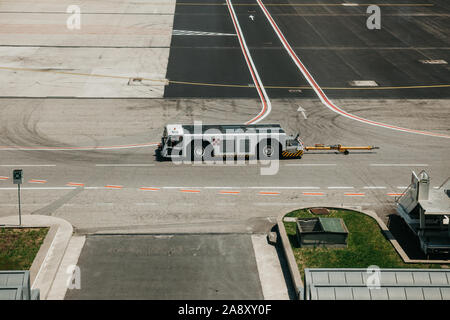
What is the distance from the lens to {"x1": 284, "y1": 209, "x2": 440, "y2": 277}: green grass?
28.9 m

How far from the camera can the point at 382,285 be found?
2097cm

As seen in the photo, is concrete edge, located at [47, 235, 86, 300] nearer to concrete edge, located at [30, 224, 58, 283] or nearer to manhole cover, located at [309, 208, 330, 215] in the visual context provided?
concrete edge, located at [30, 224, 58, 283]

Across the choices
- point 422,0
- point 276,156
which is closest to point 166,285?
point 276,156

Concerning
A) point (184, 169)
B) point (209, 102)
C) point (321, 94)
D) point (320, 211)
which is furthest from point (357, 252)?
point (321, 94)

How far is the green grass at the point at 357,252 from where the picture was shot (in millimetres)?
28938

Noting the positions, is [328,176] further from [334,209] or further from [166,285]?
[166,285]

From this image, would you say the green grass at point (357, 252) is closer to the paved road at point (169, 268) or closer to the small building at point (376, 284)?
the paved road at point (169, 268)

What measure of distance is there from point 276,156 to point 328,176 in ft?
13.7

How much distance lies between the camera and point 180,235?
31875mm

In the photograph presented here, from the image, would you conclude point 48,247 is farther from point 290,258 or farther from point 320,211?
point 320,211

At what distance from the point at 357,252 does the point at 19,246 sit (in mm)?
16815

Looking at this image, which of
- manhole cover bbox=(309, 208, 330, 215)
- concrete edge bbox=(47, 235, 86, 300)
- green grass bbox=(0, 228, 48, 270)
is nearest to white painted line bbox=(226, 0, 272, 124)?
manhole cover bbox=(309, 208, 330, 215)

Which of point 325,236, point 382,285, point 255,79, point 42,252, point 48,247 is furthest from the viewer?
point 255,79

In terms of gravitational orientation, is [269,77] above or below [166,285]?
above
